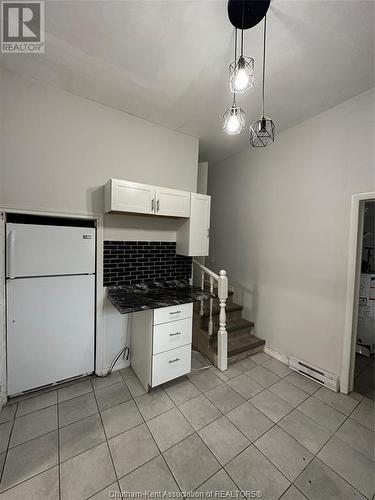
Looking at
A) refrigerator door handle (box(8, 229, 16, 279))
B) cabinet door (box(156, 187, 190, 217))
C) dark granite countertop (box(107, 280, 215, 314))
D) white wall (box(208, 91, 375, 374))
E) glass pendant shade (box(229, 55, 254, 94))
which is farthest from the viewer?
cabinet door (box(156, 187, 190, 217))

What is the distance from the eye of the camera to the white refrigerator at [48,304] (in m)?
1.79

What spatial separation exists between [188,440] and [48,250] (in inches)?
77.6

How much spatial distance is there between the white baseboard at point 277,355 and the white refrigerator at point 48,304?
87.0 inches

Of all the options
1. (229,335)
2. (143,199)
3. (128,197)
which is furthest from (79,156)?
(229,335)

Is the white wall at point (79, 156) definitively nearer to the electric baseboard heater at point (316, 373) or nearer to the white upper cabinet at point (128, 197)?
the white upper cabinet at point (128, 197)

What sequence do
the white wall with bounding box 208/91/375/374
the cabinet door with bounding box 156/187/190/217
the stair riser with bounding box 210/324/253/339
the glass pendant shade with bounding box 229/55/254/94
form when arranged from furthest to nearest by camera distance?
the stair riser with bounding box 210/324/253/339
the cabinet door with bounding box 156/187/190/217
the white wall with bounding box 208/91/375/374
the glass pendant shade with bounding box 229/55/254/94

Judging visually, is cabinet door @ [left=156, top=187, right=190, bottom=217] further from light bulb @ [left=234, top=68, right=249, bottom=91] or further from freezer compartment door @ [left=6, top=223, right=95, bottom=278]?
light bulb @ [left=234, top=68, right=249, bottom=91]

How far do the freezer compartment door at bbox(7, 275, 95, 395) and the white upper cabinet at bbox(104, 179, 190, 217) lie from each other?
84 cm

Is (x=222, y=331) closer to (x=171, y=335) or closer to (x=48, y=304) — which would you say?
(x=171, y=335)

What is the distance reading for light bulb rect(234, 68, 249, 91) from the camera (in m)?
1.08

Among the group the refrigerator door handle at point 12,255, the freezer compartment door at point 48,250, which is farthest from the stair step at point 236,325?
the refrigerator door handle at point 12,255

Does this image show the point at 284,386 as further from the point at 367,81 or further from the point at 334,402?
the point at 367,81

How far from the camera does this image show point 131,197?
2.02 metres

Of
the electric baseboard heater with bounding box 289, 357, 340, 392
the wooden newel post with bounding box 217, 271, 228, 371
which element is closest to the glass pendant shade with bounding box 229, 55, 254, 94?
the wooden newel post with bounding box 217, 271, 228, 371
